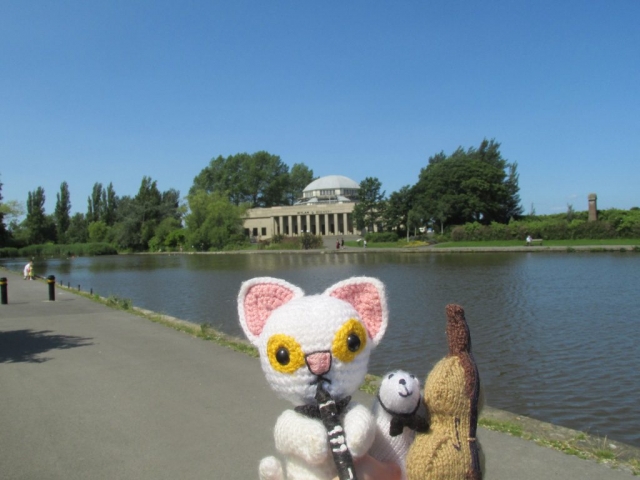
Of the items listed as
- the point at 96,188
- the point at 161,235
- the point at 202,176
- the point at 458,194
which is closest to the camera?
the point at 458,194

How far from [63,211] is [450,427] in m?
111

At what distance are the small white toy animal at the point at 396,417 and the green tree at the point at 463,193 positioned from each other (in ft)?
212

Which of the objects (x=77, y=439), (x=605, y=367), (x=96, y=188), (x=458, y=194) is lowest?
(x=605, y=367)

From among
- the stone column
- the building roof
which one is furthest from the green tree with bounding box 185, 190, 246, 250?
the stone column

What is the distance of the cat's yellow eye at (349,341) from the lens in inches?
113

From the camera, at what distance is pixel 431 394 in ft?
8.88

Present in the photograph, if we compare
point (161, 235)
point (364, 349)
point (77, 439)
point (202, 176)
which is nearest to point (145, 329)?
point (77, 439)

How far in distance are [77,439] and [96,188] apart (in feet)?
372

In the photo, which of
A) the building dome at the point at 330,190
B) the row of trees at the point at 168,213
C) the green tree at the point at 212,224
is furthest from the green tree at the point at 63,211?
the building dome at the point at 330,190

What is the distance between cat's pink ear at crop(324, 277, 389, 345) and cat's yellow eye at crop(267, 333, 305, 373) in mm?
482

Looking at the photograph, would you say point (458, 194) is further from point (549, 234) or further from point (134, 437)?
point (134, 437)

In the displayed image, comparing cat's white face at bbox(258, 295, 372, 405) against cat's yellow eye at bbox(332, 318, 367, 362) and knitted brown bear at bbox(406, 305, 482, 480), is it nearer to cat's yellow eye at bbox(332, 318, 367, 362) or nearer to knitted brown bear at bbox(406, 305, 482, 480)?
cat's yellow eye at bbox(332, 318, 367, 362)

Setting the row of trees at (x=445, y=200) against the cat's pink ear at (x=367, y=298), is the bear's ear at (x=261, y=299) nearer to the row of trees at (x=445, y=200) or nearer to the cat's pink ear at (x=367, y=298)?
the cat's pink ear at (x=367, y=298)

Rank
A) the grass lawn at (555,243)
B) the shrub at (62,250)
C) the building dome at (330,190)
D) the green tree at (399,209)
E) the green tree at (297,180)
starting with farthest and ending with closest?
the green tree at (297,180) → the building dome at (330,190) → the shrub at (62,250) → the green tree at (399,209) → the grass lawn at (555,243)
